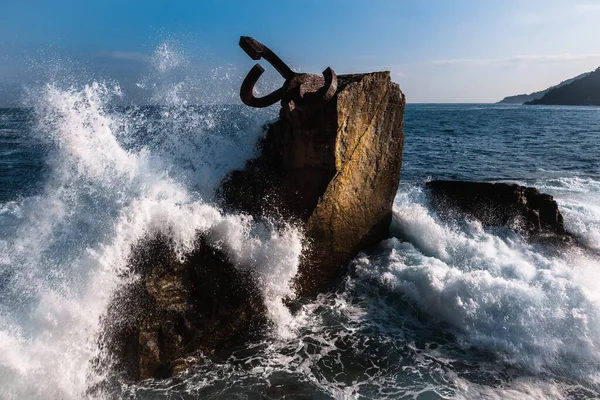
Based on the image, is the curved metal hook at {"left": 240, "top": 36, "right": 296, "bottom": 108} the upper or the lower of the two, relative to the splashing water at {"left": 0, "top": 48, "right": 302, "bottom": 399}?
upper

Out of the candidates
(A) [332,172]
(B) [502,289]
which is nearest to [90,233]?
(A) [332,172]

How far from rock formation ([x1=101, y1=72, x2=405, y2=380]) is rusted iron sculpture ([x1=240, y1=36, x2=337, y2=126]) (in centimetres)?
16

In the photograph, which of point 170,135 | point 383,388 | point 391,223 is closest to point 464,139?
point 391,223

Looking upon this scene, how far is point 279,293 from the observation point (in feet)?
19.5

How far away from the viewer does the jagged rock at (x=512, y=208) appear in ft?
Result: 26.1

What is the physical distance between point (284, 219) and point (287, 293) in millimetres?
1100

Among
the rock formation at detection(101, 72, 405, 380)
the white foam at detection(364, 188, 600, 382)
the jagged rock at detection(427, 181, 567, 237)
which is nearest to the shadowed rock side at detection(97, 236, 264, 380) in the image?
the rock formation at detection(101, 72, 405, 380)

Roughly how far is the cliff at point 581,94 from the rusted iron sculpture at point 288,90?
356 ft

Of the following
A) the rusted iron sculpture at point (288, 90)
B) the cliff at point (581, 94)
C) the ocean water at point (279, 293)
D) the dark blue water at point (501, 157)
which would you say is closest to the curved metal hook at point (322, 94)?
the rusted iron sculpture at point (288, 90)

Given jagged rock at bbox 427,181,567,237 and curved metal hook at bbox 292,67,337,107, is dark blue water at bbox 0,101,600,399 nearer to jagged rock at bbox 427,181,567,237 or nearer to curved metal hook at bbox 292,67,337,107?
jagged rock at bbox 427,181,567,237

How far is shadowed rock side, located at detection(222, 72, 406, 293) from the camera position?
617 cm

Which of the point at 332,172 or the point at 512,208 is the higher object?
the point at 332,172

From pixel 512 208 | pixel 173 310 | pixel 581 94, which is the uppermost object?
pixel 581 94

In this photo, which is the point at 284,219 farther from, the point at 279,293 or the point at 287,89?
the point at 287,89
